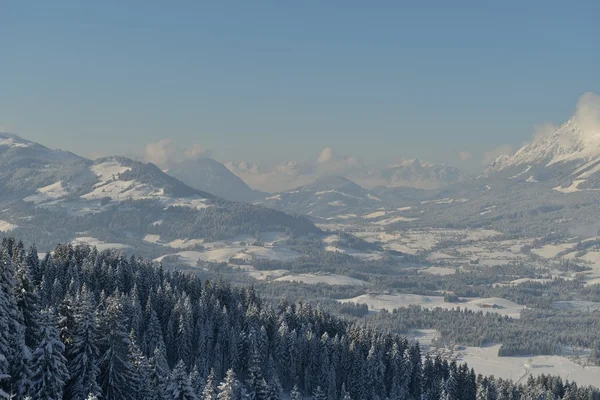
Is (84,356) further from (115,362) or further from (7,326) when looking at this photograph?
(7,326)

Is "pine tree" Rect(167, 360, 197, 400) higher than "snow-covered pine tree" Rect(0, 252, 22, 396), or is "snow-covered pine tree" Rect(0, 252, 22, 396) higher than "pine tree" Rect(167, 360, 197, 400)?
"snow-covered pine tree" Rect(0, 252, 22, 396)

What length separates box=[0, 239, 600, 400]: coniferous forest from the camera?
6012cm

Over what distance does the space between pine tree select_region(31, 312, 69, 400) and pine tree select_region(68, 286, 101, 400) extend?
4.04 meters

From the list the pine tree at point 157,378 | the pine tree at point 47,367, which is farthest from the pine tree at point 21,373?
the pine tree at point 157,378

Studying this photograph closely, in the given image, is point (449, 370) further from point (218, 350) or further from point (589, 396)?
point (218, 350)

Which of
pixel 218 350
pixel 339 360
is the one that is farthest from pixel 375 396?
pixel 218 350

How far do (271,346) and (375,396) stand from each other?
2469 cm

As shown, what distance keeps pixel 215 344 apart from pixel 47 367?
78.9 m

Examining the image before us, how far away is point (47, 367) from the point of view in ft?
164

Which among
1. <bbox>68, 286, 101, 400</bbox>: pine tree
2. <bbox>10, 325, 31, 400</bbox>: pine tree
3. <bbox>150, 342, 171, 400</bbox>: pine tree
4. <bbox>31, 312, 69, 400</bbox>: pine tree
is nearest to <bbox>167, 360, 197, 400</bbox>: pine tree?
<bbox>150, 342, 171, 400</bbox>: pine tree

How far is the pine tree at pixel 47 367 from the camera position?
1957 inches

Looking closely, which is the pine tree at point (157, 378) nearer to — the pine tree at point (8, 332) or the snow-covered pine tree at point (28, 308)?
the snow-covered pine tree at point (28, 308)

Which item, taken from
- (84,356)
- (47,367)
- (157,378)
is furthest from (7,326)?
(157,378)

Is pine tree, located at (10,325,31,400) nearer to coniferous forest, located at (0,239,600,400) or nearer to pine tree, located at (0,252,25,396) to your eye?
pine tree, located at (0,252,25,396)
